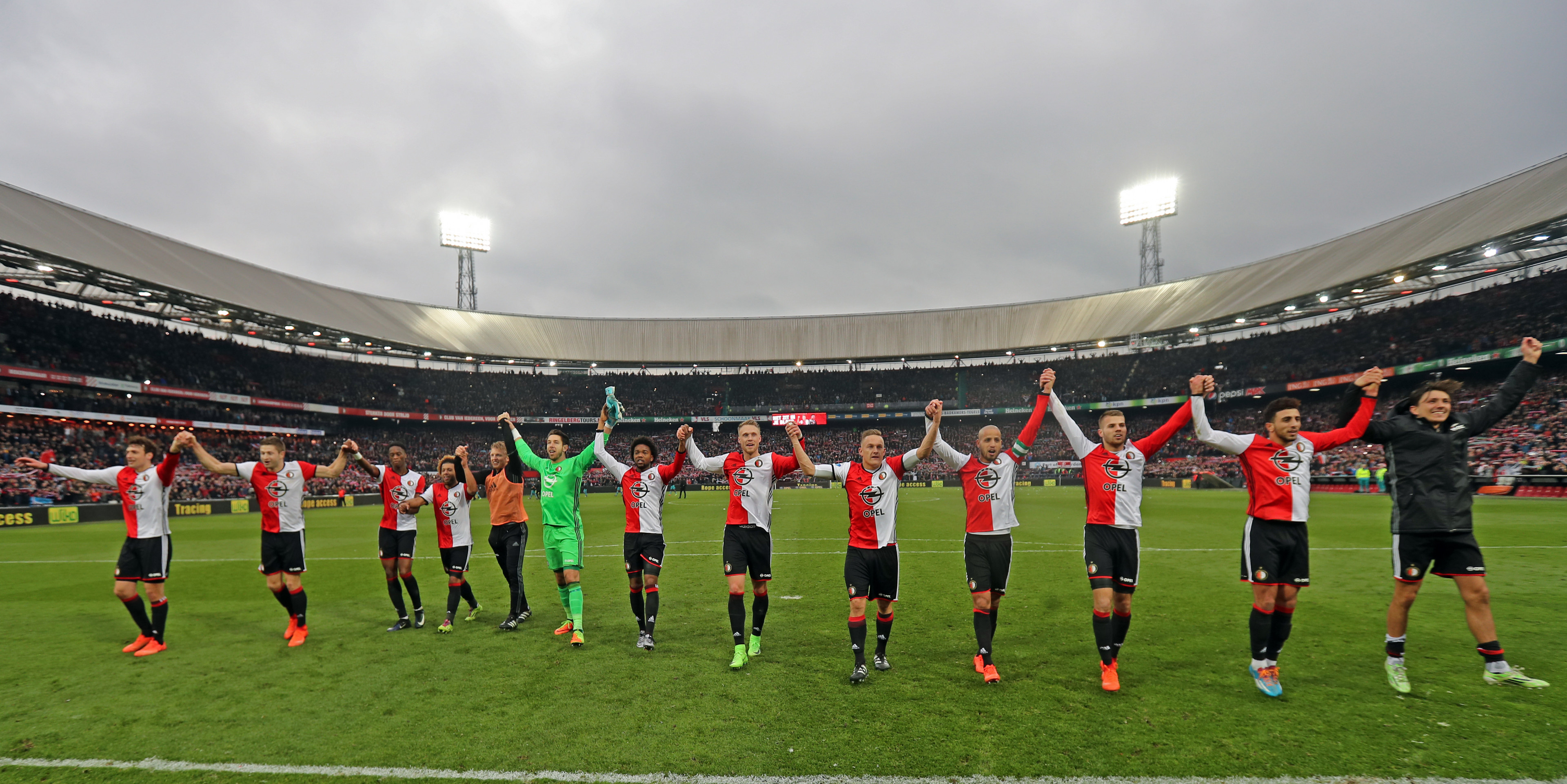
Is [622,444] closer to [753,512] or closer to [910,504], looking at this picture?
[910,504]

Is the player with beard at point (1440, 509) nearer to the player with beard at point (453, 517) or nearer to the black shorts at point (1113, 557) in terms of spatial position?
the black shorts at point (1113, 557)

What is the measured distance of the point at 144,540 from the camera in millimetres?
7324

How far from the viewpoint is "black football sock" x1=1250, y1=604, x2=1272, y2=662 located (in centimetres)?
536

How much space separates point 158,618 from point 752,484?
6978mm

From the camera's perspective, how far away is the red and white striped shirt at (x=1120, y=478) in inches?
225

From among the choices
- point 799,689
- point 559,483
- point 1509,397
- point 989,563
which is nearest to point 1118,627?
point 989,563

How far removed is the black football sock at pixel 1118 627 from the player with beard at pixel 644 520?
4.43m

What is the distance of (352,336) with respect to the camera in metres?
43.4

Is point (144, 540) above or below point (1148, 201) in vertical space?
below

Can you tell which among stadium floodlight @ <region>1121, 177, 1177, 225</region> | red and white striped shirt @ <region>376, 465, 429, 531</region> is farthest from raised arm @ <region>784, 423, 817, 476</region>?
stadium floodlight @ <region>1121, 177, 1177, 225</region>

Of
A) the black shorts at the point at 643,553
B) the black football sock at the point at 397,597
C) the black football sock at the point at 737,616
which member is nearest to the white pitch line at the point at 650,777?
the black football sock at the point at 737,616

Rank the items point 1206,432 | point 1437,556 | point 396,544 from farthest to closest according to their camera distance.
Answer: point 396,544, point 1206,432, point 1437,556

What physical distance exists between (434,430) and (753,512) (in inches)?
2389

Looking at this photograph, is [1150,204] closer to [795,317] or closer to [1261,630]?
[795,317]
